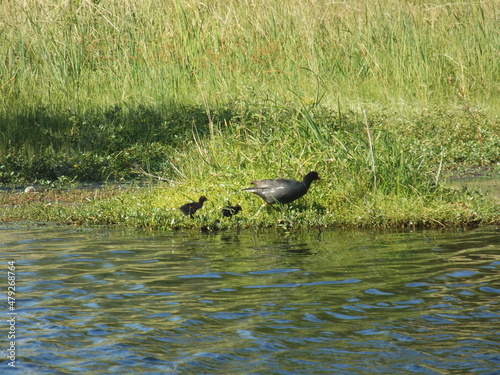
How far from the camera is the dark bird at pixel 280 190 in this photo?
8352 mm

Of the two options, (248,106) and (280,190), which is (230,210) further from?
(248,106)

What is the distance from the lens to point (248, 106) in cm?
1184

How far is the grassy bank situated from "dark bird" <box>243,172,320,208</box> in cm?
23

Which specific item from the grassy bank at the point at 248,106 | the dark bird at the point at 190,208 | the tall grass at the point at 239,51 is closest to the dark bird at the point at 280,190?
the grassy bank at the point at 248,106

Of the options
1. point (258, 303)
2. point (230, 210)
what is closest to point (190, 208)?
point (230, 210)

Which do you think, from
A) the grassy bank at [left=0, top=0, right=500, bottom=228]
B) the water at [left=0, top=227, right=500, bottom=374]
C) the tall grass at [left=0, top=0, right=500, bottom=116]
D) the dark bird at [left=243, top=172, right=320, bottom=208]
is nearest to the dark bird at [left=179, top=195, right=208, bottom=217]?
the grassy bank at [left=0, top=0, right=500, bottom=228]

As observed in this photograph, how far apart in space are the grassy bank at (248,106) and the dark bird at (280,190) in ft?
0.75

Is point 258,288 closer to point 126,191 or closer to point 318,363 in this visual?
point 318,363

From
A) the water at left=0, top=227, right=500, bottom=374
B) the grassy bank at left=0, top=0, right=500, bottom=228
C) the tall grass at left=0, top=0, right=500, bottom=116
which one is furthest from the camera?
the tall grass at left=0, top=0, right=500, bottom=116

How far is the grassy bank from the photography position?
29.1 feet

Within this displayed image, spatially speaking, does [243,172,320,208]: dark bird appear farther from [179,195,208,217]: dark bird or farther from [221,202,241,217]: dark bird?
[179,195,208,217]: dark bird

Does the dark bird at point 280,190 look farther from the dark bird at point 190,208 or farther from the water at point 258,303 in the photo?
the dark bird at point 190,208

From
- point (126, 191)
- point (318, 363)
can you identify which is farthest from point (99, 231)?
point (318, 363)

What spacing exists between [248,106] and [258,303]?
656 centimetres
